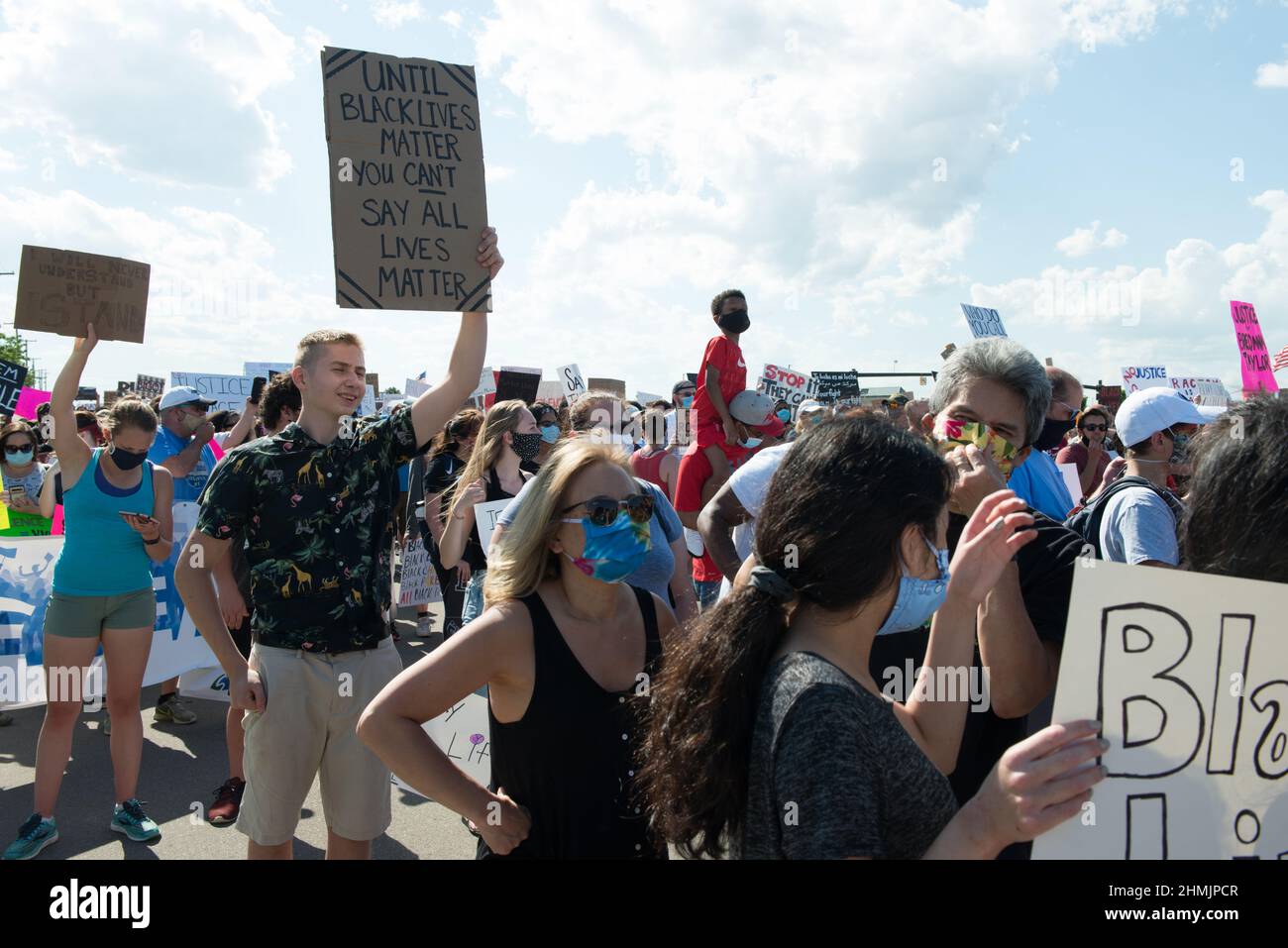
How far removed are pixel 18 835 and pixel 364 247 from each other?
11.8 feet

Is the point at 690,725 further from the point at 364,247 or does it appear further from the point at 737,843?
the point at 364,247

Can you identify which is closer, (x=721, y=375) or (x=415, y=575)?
(x=721, y=375)

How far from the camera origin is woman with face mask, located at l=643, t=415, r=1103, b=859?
52.9 inches

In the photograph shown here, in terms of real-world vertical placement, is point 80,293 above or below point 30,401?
below

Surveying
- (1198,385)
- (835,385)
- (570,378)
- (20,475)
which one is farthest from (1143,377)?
(20,475)

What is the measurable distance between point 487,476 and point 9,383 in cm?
740

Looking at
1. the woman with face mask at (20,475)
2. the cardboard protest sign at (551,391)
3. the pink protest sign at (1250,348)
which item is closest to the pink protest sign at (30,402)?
the woman with face mask at (20,475)

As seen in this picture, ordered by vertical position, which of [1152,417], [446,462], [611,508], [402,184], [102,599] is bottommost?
[102,599]

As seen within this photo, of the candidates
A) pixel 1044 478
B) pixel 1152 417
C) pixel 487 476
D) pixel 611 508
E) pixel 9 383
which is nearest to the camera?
pixel 611 508

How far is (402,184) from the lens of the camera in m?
3.13

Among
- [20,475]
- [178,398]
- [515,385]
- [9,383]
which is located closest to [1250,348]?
[515,385]

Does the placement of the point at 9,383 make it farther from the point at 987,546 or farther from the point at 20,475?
the point at 987,546

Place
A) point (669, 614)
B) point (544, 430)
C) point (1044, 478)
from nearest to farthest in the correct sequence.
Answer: point (669, 614)
point (1044, 478)
point (544, 430)

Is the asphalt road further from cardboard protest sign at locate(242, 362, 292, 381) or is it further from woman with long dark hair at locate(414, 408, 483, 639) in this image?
cardboard protest sign at locate(242, 362, 292, 381)
